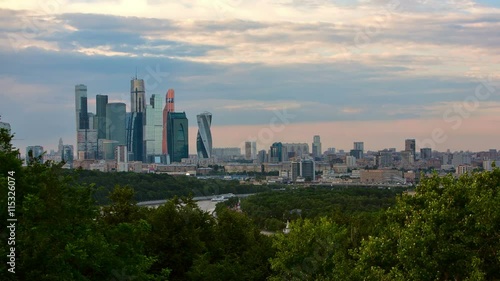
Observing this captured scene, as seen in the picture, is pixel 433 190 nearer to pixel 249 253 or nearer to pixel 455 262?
pixel 455 262

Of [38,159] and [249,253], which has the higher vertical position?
[38,159]

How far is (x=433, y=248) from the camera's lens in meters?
21.8

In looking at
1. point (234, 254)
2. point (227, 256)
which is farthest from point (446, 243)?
point (234, 254)

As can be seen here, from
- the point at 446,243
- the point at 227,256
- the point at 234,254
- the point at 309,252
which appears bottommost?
the point at 234,254

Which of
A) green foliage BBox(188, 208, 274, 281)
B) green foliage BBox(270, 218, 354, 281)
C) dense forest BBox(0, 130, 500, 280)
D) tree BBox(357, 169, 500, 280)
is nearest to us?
dense forest BBox(0, 130, 500, 280)

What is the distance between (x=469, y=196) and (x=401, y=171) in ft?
560

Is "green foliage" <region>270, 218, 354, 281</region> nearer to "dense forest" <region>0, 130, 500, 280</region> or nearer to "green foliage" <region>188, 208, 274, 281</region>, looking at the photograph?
"dense forest" <region>0, 130, 500, 280</region>

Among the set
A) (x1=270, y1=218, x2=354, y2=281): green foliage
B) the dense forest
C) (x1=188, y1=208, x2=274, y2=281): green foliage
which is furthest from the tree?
(x1=188, y1=208, x2=274, y2=281): green foliage

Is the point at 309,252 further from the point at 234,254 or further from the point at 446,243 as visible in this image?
the point at 446,243

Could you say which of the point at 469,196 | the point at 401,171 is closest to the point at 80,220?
the point at 469,196

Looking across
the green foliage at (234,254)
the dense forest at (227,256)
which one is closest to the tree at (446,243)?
the dense forest at (227,256)

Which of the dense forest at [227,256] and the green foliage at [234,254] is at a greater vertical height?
the dense forest at [227,256]

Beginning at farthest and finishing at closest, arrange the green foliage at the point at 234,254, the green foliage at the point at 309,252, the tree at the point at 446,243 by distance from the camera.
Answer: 1. the green foliage at the point at 234,254
2. the green foliage at the point at 309,252
3. the tree at the point at 446,243

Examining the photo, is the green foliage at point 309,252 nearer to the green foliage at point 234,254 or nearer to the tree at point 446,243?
the green foliage at point 234,254
